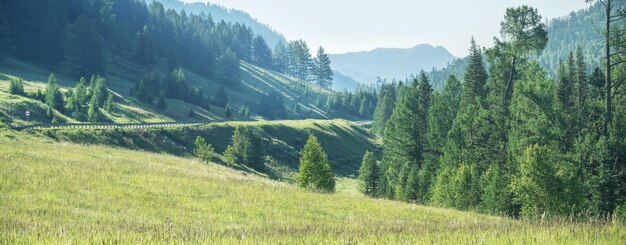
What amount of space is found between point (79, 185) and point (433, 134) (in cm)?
3858

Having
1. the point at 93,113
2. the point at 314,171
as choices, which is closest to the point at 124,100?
the point at 93,113

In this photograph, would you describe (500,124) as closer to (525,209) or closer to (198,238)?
(525,209)

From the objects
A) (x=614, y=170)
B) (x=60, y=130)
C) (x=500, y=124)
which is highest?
(x=500, y=124)

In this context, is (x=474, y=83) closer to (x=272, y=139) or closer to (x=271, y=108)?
(x=272, y=139)

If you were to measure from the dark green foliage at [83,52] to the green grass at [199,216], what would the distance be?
9425 centimetres

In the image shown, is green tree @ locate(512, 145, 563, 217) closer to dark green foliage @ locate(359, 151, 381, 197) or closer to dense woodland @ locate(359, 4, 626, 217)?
dense woodland @ locate(359, 4, 626, 217)

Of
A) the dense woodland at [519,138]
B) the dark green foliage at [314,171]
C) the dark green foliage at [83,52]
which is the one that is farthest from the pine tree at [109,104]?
the dark green foliage at [314,171]

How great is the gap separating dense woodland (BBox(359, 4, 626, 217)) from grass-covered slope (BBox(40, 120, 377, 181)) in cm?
2951

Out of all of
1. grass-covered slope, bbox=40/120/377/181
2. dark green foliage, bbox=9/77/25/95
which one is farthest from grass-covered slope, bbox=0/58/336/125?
grass-covered slope, bbox=40/120/377/181

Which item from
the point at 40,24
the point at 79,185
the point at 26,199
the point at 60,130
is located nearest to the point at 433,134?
the point at 79,185

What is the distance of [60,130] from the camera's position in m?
58.3

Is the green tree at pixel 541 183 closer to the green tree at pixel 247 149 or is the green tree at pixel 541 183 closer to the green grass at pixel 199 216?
the green grass at pixel 199 216

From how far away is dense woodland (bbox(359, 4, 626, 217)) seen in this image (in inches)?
1189

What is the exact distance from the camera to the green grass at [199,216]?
8438 mm
